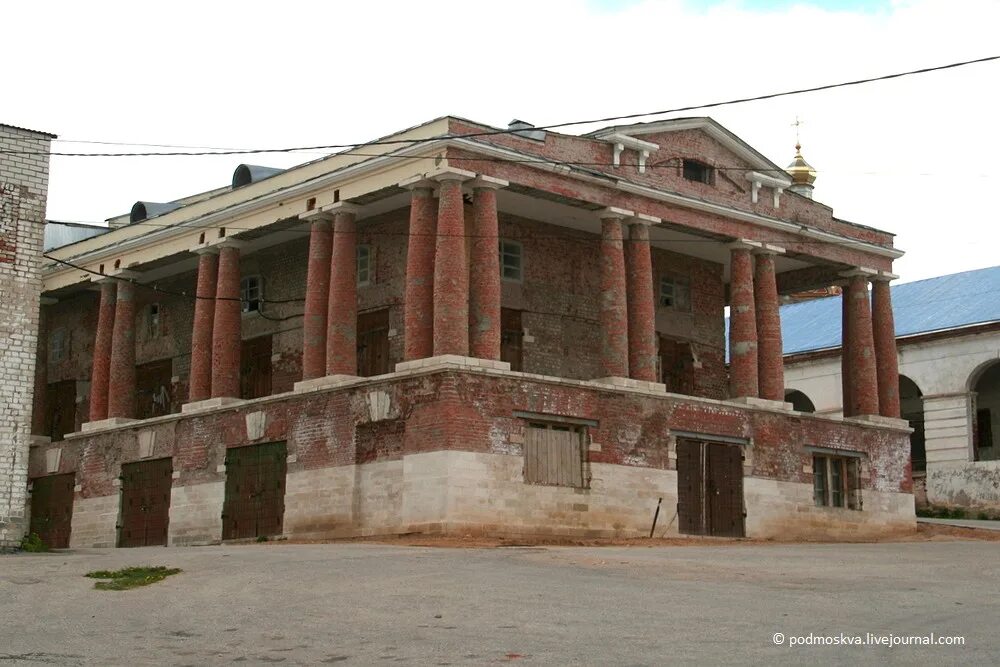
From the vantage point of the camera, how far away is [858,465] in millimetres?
38688

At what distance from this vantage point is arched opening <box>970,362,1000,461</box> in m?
48.9

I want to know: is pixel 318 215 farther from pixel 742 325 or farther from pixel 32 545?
pixel 742 325

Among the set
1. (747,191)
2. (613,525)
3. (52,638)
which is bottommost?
(52,638)

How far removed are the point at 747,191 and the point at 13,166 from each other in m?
18.1

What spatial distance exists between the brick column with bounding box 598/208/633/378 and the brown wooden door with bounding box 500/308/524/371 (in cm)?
247

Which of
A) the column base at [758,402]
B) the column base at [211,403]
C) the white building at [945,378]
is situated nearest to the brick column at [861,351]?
the column base at [758,402]

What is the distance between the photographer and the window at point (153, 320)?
1687 inches

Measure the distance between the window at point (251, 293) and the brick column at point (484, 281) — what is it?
9.17m

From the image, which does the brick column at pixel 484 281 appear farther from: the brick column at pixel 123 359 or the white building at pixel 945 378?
the white building at pixel 945 378

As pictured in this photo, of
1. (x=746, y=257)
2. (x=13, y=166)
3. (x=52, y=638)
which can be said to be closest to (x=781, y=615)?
(x=52, y=638)

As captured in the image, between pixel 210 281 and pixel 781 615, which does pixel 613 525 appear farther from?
pixel 781 615

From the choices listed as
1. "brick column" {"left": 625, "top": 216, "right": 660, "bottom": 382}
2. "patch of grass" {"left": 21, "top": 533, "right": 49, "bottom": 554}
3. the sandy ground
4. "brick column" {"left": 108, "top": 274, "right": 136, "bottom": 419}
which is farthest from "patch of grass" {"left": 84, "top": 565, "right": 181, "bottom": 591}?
"brick column" {"left": 108, "top": 274, "right": 136, "bottom": 419}

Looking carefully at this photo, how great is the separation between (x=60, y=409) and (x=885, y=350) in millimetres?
24089

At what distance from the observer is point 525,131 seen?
33031 mm
